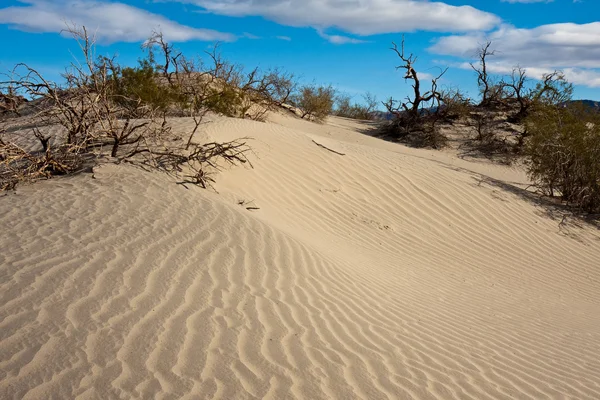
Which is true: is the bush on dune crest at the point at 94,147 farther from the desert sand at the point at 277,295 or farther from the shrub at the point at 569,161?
the shrub at the point at 569,161

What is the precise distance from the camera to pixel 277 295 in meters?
4.38

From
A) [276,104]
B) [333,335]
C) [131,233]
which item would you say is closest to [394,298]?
[333,335]

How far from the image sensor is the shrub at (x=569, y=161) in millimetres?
10977

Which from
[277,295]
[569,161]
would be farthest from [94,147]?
[569,161]

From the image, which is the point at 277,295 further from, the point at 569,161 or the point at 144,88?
the point at 144,88

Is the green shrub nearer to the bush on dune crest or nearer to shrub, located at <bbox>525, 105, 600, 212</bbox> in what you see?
the bush on dune crest

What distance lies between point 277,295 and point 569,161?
948cm

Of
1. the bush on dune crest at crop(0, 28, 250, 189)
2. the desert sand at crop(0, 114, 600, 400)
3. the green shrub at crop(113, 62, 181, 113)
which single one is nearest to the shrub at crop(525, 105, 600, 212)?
the desert sand at crop(0, 114, 600, 400)

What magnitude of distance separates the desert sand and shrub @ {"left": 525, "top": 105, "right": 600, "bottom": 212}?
172cm

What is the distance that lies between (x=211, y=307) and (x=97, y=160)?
4.83m

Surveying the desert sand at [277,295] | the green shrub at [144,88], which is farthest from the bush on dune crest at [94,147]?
the green shrub at [144,88]

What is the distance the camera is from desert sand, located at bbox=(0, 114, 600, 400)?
303 centimetres

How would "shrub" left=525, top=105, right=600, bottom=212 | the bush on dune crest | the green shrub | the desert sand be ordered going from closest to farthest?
1. the desert sand
2. the bush on dune crest
3. "shrub" left=525, top=105, right=600, bottom=212
4. the green shrub

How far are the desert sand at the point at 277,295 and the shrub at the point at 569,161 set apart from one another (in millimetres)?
1722
